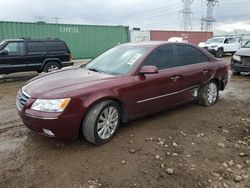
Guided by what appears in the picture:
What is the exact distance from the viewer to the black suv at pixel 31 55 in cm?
968

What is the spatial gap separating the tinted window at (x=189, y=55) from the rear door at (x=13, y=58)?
7282 millimetres

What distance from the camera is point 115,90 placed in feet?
12.3

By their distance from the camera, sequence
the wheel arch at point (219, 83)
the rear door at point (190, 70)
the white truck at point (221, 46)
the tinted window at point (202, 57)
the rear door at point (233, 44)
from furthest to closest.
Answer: the rear door at point (233, 44) < the white truck at point (221, 46) < the wheel arch at point (219, 83) < the tinted window at point (202, 57) < the rear door at point (190, 70)

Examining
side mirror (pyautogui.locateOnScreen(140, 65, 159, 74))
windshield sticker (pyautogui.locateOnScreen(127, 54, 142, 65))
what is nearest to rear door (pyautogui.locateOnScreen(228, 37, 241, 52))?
windshield sticker (pyautogui.locateOnScreen(127, 54, 142, 65))

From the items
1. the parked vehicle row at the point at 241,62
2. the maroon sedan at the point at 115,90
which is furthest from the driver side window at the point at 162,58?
the parked vehicle row at the point at 241,62

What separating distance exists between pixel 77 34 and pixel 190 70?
15.4 metres

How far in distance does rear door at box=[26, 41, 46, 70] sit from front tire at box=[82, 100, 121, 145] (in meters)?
7.52

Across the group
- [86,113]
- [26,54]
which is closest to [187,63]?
[86,113]

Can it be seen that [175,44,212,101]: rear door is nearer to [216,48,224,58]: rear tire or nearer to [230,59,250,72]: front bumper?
[230,59,250,72]: front bumper

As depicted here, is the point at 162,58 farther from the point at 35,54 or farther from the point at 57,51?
the point at 57,51

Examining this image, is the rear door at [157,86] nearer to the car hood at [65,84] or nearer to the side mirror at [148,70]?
the side mirror at [148,70]

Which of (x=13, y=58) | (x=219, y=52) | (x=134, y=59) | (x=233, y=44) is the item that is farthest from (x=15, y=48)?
(x=233, y=44)

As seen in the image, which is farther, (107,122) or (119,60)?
(119,60)

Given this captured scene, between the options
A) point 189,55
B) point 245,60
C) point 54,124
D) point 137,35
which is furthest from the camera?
point 137,35
